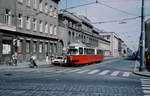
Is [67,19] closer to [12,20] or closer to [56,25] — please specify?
[56,25]

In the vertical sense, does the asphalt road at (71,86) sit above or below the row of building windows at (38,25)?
below

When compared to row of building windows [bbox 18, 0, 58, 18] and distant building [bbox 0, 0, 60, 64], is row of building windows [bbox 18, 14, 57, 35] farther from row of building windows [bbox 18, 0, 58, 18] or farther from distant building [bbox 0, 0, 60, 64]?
row of building windows [bbox 18, 0, 58, 18]

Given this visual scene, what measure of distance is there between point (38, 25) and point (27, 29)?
386 centimetres

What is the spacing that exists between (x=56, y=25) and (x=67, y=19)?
855cm

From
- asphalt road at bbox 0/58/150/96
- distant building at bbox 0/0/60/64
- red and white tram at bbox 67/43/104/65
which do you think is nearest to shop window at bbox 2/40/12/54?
distant building at bbox 0/0/60/64

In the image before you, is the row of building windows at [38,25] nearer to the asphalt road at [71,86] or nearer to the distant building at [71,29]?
the distant building at [71,29]

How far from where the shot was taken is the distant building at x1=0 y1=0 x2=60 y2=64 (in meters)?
28.5

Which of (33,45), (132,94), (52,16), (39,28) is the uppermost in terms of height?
(52,16)

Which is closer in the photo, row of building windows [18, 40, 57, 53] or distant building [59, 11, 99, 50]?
row of building windows [18, 40, 57, 53]

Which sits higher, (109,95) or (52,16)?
(52,16)

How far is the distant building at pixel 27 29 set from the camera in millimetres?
28516

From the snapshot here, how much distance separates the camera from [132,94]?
9.08 metres

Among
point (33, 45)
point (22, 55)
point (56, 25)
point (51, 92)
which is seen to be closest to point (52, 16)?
point (56, 25)

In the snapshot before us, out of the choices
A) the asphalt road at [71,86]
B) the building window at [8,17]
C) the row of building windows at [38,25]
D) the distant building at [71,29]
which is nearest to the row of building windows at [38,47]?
the row of building windows at [38,25]
